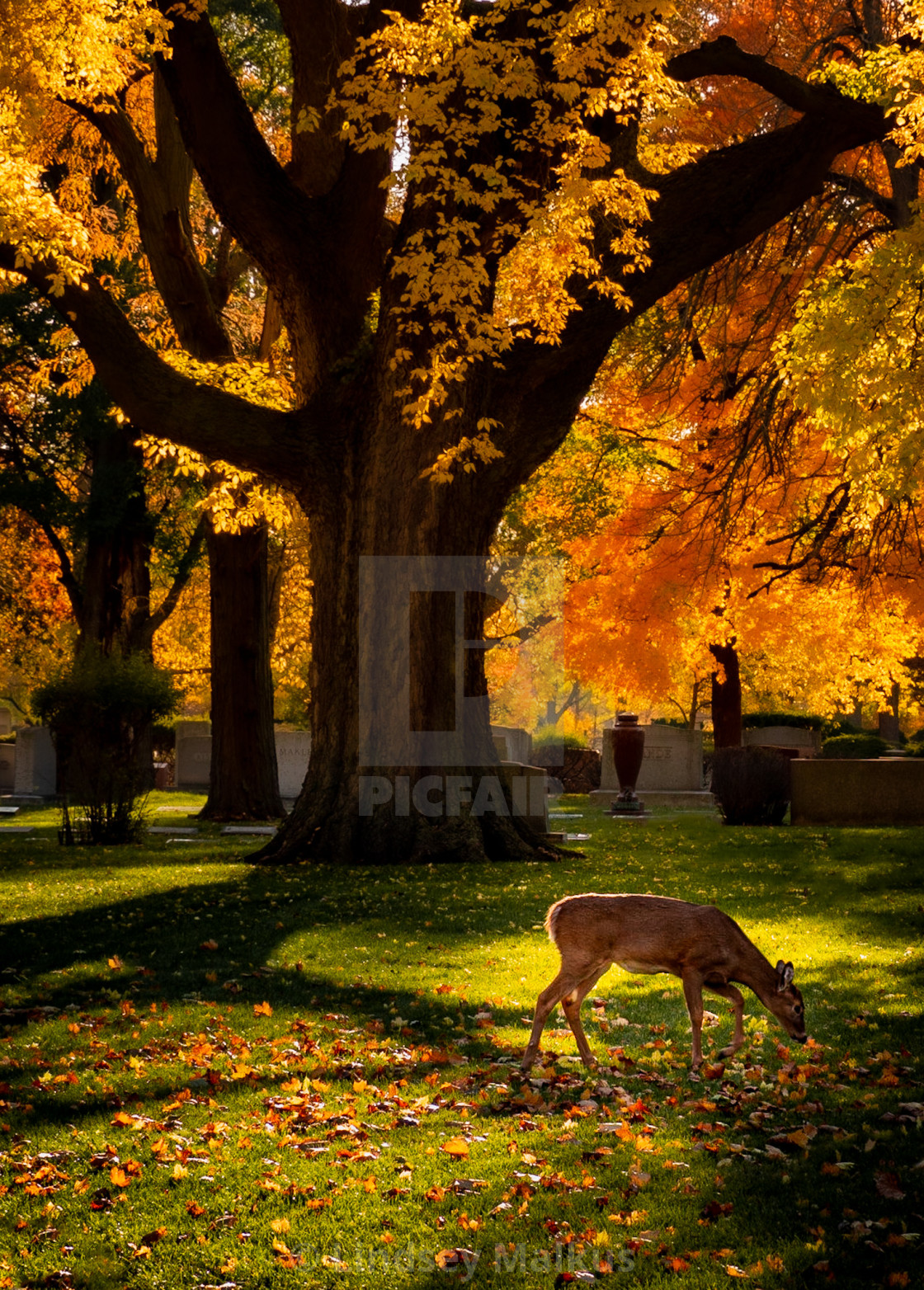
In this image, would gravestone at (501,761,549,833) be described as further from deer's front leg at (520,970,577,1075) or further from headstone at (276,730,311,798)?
headstone at (276,730,311,798)

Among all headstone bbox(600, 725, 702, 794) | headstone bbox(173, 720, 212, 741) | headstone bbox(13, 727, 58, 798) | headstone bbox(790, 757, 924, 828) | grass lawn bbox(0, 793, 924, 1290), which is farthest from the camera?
headstone bbox(173, 720, 212, 741)

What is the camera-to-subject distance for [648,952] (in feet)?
19.4

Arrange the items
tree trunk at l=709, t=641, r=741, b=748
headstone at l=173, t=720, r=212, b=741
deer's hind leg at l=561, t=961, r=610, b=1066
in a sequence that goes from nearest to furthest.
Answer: deer's hind leg at l=561, t=961, r=610, b=1066
tree trunk at l=709, t=641, r=741, b=748
headstone at l=173, t=720, r=212, b=741

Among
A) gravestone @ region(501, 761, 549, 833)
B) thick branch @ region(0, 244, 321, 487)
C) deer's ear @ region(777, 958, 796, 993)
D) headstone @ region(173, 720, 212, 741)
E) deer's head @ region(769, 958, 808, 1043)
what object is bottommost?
deer's head @ region(769, 958, 808, 1043)

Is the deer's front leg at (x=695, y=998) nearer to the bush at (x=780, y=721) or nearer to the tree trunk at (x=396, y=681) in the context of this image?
the tree trunk at (x=396, y=681)

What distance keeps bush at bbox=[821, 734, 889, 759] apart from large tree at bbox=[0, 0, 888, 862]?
22924 mm

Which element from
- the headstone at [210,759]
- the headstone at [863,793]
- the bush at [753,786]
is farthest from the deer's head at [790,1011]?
the headstone at [210,759]

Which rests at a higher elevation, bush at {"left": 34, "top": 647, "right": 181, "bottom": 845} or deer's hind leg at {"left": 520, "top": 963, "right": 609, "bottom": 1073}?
bush at {"left": 34, "top": 647, "right": 181, "bottom": 845}

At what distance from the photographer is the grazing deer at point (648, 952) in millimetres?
5918

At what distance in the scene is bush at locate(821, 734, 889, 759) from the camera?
35312 millimetres

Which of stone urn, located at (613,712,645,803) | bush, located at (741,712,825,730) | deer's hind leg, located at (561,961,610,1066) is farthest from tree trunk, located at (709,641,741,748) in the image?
deer's hind leg, located at (561,961,610,1066)

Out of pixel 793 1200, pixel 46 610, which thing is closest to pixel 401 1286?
pixel 793 1200

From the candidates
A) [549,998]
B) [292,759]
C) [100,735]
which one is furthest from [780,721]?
[549,998]

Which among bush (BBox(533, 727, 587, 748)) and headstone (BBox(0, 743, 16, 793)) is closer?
headstone (BBox(0, 743, 16, 793))
